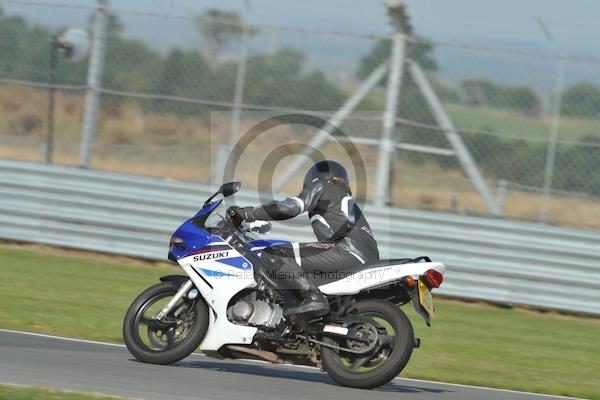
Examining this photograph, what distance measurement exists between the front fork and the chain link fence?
558cm

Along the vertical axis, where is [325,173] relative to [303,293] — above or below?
above

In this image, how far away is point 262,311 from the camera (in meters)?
8.02

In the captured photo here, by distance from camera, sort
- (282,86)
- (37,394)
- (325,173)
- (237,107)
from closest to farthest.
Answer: (37,394), (325,173), (237,107), (282,86)

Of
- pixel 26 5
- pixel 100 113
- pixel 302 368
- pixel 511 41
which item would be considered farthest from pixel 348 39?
pixel 302 368

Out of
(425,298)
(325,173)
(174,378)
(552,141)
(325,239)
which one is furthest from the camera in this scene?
(552,141)

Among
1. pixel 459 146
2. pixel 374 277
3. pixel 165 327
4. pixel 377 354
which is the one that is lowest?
pixel 377 354

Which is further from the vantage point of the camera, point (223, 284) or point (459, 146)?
point (459, 146)

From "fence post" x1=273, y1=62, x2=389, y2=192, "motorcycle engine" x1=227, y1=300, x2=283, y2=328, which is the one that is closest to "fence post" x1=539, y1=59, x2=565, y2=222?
"fence post" x1=273, y1=62, x2=389, y2=192

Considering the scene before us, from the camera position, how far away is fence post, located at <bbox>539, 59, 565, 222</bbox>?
1319 cm

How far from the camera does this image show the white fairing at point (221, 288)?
7.93m

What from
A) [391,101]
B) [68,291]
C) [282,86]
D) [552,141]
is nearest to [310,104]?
[282,86]

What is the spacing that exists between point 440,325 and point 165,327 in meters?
4.21

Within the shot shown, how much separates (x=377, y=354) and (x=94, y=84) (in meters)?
7.56

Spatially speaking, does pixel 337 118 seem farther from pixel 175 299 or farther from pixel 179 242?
pixel 175 299
